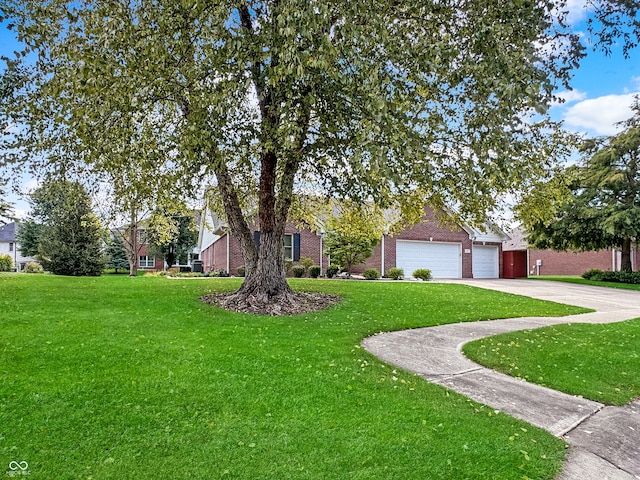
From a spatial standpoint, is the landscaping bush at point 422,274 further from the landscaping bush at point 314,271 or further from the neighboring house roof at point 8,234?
the neighboring house roof at point 8,234

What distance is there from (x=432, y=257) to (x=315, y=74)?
19.5 meters

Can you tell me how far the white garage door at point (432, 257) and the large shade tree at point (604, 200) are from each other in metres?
4.50

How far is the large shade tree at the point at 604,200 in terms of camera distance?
2042 cm

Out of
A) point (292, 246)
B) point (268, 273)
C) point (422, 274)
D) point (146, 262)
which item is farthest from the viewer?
point (146, 262)

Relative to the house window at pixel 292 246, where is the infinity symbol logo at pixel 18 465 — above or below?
below

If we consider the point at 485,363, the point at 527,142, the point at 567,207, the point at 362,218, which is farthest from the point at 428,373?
the point at 567,207

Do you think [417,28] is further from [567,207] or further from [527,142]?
[567,207]

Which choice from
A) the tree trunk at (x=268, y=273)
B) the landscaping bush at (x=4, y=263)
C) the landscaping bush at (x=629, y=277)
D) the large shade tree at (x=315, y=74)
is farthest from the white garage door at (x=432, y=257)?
the landscaping bush at (x=4, y=263)

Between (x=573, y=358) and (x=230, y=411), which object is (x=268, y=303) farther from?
(x=573, y=358)

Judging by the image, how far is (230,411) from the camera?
3.92 m

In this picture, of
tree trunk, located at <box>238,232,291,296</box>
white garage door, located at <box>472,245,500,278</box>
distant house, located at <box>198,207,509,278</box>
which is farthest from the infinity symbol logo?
white garage door, located at <box>472,245,500,278</box>

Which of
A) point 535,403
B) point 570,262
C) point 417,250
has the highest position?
point 417,250

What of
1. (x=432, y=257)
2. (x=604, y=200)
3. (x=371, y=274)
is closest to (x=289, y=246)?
(x=371, y=274)

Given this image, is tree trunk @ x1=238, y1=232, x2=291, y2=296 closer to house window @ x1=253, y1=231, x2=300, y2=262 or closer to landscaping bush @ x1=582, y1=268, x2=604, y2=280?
house window @ x1=253, y1=231, x2=300, y2=262
